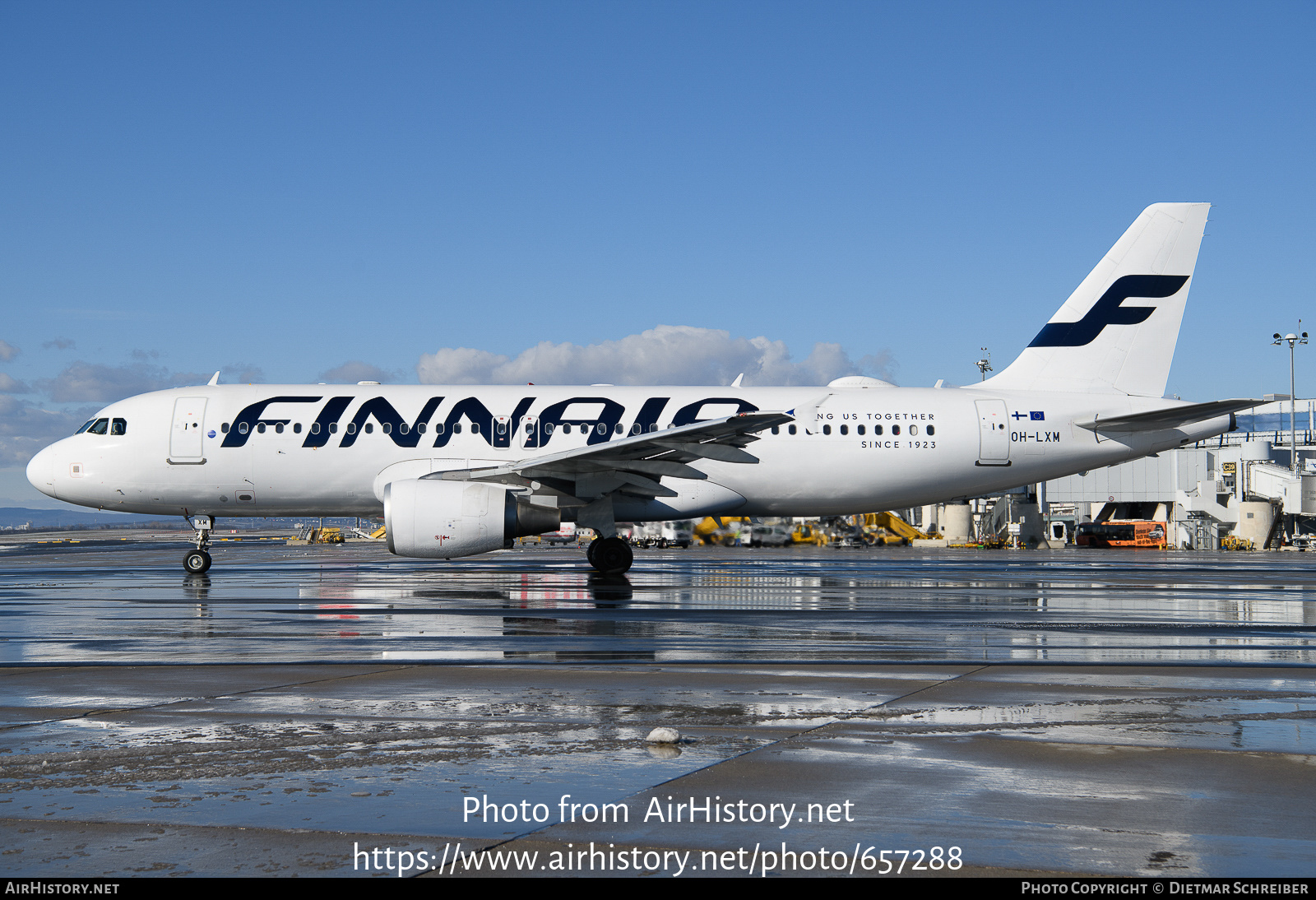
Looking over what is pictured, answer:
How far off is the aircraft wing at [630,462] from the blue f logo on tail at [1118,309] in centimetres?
827

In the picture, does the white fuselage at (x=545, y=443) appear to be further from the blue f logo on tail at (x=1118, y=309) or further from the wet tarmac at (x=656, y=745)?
the wet tarmac at (x=656, y=745)

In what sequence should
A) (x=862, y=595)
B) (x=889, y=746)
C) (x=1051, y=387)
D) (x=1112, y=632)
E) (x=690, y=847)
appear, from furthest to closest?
(x=1051, y=387) → (x=862, y=595) → (x=1112, y=632) → (x=889, y=746) → (x=690, y=847)

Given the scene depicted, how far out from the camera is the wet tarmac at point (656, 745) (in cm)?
391

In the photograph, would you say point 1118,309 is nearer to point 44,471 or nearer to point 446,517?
point 446,517

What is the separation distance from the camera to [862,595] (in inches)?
677

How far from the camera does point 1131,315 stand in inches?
936

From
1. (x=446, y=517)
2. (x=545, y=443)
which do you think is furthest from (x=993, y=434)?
(x=446, y=517)

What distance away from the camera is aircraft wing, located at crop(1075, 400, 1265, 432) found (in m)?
22.0

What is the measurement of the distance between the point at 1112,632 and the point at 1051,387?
13288 mm

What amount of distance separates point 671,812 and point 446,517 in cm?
1517

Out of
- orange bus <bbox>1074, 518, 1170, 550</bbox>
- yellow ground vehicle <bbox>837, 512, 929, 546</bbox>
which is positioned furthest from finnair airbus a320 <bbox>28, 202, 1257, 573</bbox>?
yellow ground vehicle <bbox>837, 512, 929, 546</bbox>
